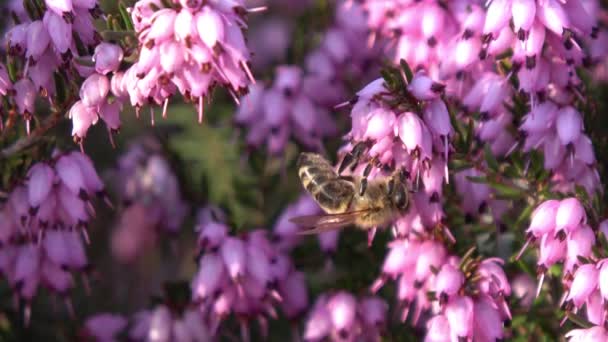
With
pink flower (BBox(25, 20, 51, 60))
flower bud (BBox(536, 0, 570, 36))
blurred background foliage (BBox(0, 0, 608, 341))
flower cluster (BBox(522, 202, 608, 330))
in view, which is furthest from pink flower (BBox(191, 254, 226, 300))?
flower bud (BBox(536, 0, 570, 36))

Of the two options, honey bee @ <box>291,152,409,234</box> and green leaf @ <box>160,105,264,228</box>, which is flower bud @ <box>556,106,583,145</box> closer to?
honey bee @ <box>291,152,409,234</box>

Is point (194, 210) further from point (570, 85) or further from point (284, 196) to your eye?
point (570, 85)

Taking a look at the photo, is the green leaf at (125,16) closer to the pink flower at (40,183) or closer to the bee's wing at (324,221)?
the pink flower at (40,183)

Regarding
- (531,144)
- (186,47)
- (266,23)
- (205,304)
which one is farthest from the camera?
(266,23)

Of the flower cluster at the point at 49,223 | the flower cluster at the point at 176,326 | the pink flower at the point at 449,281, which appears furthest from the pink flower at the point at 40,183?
the pink flower at the point at 449,281

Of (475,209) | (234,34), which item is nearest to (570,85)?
(475,209)

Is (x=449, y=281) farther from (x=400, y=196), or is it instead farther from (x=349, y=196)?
(x=349, y=196)

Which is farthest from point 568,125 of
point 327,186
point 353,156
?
point 327,186
